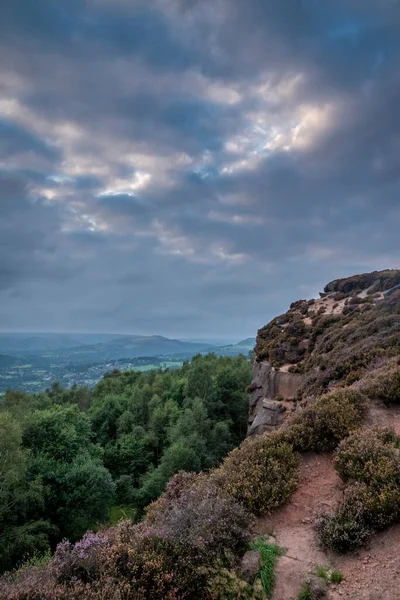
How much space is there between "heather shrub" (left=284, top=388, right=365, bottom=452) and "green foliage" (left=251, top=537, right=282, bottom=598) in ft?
10.6

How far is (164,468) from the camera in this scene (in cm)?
3356

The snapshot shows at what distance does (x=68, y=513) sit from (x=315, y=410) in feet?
78.7

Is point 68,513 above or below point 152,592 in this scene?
below

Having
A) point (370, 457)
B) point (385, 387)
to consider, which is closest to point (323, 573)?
point (370, 457)

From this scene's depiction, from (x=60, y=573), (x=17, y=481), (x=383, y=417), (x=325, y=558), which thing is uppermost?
(x=383, y=417)

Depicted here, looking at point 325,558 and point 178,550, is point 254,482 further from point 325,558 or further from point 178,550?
point 178,550

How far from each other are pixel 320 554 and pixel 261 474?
186cm

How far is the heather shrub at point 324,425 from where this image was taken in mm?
9125

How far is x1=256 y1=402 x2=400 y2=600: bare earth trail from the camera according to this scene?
524 cm

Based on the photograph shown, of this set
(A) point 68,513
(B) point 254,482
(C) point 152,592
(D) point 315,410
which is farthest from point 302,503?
(A) point 68,513

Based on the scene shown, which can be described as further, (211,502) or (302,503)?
(302,503)

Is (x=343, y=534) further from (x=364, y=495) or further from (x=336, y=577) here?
(x=364, y=495)

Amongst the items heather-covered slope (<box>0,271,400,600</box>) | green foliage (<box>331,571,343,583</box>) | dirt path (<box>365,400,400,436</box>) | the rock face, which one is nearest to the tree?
the rock face

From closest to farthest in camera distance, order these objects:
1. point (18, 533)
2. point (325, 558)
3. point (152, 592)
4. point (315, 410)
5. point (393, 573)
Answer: point (152, 592) → point (393, 573) → point (325, 558) → point (315, 410) → point (18, 533)
